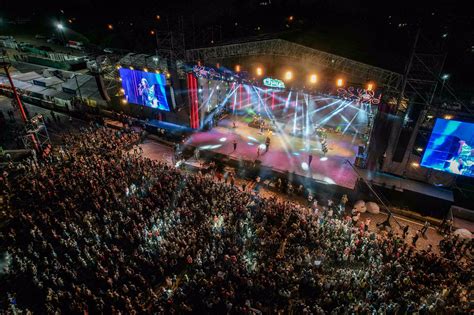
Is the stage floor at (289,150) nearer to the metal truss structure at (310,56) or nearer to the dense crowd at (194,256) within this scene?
the dense crowd at (194,256)

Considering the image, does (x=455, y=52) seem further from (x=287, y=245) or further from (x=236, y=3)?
(x=236, y=3)

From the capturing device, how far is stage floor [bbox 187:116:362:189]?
1892cm

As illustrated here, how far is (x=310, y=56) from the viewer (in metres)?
17.8

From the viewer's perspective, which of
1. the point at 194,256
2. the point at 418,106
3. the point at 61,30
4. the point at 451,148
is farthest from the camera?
the point at 61,30

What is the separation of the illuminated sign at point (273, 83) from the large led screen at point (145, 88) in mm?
8544

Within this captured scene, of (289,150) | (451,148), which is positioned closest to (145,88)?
(289,150)

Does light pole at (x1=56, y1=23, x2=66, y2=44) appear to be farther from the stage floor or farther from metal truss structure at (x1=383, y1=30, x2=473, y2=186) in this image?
metal truss structure at (x1=383, y1=30, x2=473, y2=186)

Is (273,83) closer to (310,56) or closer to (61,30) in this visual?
(310,56)

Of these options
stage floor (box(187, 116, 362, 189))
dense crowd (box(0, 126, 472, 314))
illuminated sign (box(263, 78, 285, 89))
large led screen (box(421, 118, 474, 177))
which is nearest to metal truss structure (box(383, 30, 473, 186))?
large led screen (box(421, 118, 474, 177))

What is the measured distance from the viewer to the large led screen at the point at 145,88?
2391cm

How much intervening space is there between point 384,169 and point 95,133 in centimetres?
Answer: 1961

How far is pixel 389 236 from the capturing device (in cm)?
1307

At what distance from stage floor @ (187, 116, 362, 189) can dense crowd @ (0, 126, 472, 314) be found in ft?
13.2

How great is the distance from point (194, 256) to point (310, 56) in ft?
42.5
